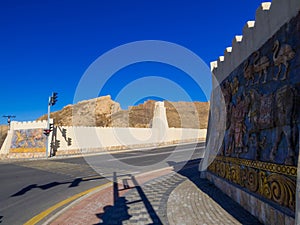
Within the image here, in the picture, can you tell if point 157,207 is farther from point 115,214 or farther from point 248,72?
point 248,72

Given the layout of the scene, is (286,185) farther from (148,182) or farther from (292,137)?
(148,182)

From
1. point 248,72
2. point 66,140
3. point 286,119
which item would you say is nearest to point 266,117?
point 286,119

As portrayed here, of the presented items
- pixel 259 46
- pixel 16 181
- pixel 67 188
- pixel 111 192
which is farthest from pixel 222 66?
pixel 16 181

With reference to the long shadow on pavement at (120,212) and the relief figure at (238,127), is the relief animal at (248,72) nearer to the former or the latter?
the relief figure at (238,127)

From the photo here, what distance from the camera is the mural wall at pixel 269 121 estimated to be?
12.8 ft

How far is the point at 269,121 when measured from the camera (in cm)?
465

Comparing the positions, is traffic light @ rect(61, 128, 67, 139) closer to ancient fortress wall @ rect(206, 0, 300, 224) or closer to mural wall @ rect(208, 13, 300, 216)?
ancient fortress wall @ rect(206, 0, 300, 224)

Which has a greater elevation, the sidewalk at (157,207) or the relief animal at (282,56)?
the relief animal at (282,56)

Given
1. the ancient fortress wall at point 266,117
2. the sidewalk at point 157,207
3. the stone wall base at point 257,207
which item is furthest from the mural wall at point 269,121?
the sidewalk at point 157,207

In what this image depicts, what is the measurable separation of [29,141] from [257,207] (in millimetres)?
24809

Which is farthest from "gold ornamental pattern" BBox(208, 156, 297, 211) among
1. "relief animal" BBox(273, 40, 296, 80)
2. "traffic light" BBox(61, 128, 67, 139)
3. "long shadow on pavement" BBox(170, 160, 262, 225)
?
"traffic light" BBox(61, 128, 67, 139)

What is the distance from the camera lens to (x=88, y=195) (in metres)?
7.14

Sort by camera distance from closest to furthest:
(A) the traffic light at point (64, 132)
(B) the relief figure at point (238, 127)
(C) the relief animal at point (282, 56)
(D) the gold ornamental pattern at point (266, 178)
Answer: (D) the gold ornamental pattern at point (266, 178)
(C) the relief animal at point (282, 56)
(B) the relief figure at point (238, 127)
(A) the traffic light at point (64, 132)

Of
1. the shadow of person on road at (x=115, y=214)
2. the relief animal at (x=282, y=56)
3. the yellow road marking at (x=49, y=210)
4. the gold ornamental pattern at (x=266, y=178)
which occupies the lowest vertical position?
the yellow road marking at (x=49, y=210)
